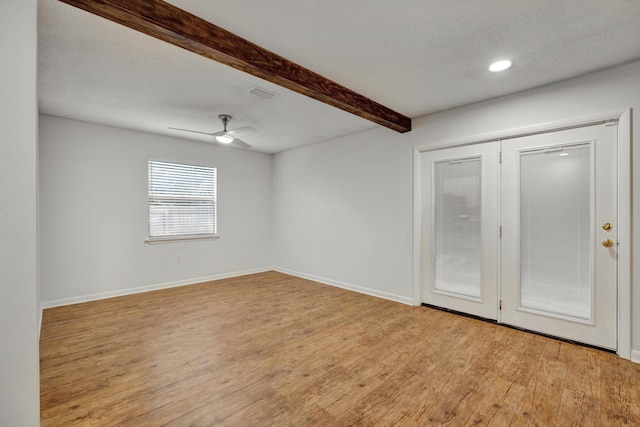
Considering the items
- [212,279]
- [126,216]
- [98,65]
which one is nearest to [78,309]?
[126,216]

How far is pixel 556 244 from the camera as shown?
2.94 m

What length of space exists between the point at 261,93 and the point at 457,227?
9.20ft

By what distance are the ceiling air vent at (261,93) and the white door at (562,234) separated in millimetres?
2632

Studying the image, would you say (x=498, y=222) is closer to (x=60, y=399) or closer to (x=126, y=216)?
(x=60, y=399)

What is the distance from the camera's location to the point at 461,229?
3602 millimetres

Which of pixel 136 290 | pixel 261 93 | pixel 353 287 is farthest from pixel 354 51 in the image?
pixel 136 290

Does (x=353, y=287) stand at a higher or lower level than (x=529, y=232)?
lower

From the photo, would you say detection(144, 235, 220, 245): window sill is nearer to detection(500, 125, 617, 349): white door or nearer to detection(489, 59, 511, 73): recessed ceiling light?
detection(500, 125, 617, 349): white door

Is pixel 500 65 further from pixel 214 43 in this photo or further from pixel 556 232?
pixel 214 43

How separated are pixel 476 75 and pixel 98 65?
135 inches

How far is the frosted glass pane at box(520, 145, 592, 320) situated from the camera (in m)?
2.79

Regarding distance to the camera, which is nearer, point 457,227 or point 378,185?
point 457,227

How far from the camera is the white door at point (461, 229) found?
3352 millimetres

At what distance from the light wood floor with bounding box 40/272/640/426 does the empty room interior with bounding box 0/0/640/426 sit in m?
0.02
